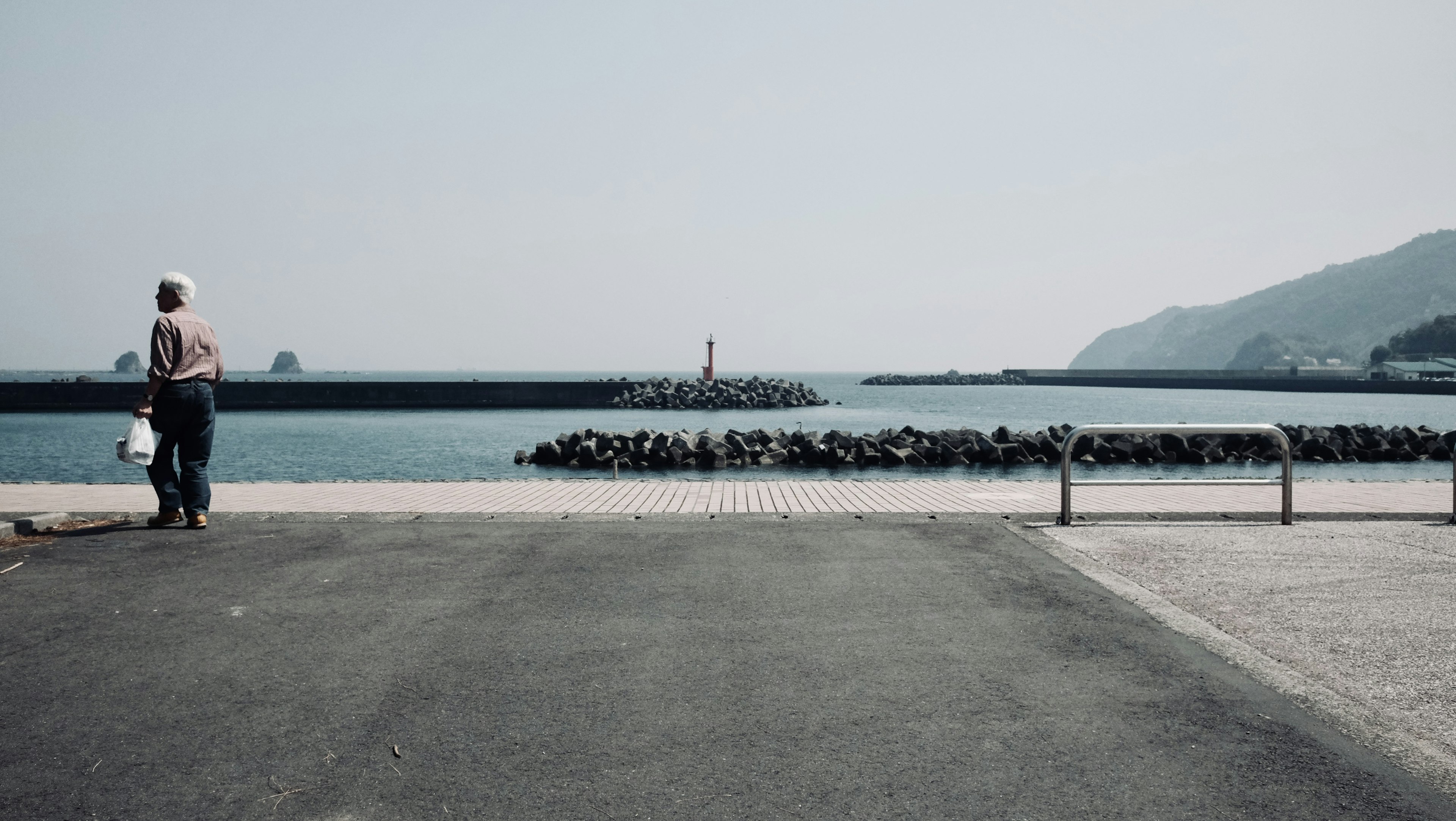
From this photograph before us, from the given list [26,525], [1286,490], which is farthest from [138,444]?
[1286,490]

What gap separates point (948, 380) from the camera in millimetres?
162750

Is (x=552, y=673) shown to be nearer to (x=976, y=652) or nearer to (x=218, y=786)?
(x=218, y=786)

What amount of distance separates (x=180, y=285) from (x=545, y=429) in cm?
3683

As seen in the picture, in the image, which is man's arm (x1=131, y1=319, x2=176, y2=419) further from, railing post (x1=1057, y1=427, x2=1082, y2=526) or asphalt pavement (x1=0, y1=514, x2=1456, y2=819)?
railing post (x1=1057, y1=427, x2=1082, y2=526)

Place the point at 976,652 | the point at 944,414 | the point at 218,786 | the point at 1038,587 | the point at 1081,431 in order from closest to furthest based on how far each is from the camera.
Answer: the point at 218,786
the point at 976,652
the point at 1038,587
the point at 1081,431
the point at 944,414

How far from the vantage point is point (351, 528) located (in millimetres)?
7598

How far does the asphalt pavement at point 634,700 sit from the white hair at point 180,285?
2.37 metres

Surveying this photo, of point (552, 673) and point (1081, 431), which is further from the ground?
point (1081, 431)

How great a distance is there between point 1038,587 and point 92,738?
480 cm

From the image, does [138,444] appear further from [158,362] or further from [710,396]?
[710,396]

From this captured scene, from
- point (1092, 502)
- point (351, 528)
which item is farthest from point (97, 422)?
point (1092, 502)

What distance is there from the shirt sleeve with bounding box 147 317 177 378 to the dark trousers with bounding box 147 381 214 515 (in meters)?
0.15

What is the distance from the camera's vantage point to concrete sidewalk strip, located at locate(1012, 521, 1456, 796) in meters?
3.46

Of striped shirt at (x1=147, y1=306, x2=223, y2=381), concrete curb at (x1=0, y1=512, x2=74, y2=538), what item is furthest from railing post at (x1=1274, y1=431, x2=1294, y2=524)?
concrete curb at (x1=0, y1=512, x2=74, y2=538)
